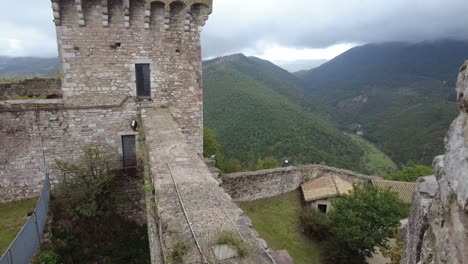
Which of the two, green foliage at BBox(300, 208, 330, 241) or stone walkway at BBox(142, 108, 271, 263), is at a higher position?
stone walkway at BBox(142, 108, 271, 263)

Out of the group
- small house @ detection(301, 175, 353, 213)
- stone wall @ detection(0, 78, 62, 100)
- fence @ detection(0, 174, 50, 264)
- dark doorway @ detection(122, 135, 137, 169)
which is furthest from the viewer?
small house @ detection(301, 175, 353, 213)

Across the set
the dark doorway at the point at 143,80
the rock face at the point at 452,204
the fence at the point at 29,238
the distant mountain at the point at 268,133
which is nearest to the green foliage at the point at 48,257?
the fence at the point at 29,238

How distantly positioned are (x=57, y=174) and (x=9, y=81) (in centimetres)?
434

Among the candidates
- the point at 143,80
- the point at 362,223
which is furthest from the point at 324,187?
the point at 143,80

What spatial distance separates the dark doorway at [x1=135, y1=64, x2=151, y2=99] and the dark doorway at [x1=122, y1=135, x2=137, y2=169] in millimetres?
1287

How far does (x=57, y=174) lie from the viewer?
7887mm

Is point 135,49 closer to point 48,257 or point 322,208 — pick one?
point 48,257

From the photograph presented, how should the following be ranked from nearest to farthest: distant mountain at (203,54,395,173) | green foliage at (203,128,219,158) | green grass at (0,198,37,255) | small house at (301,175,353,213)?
green grass at (0,198,37,255) → small house at (301,175,353,213) → green foliage at (203,128,219,158) → distant mountain at (203,54,395,173)

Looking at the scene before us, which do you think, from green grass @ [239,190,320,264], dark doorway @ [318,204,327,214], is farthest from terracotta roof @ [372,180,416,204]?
green grass @ [239,190,320,264]

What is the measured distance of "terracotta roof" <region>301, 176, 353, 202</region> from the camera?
474 inches

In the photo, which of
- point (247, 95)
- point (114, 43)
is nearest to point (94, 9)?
point (114, 43)

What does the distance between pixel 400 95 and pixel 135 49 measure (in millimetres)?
102081

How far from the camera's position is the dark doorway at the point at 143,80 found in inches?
323

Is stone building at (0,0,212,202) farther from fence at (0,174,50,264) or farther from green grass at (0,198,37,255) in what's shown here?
fence at (0,174,50,264)
